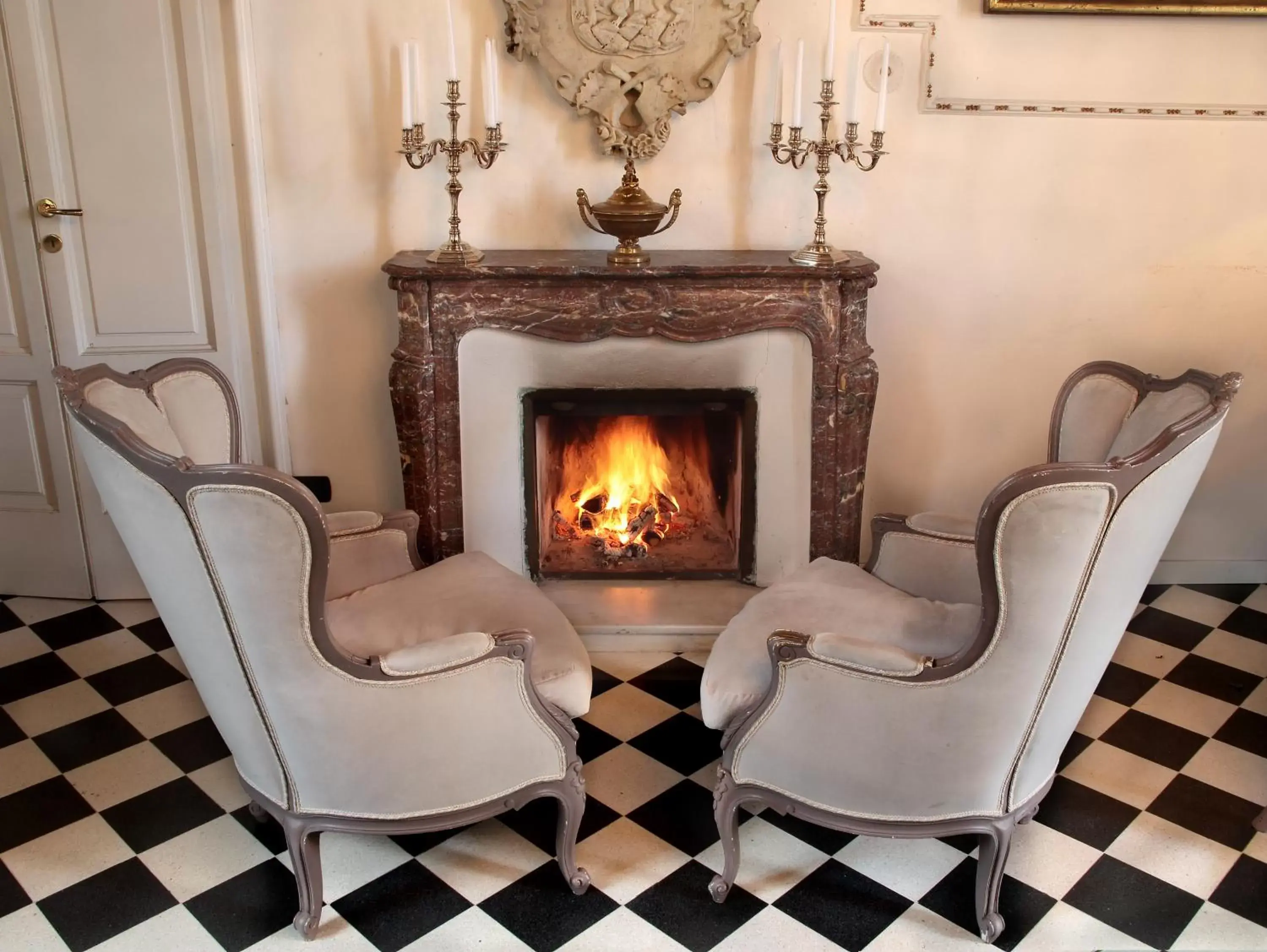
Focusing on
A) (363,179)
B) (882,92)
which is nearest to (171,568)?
(363,179)

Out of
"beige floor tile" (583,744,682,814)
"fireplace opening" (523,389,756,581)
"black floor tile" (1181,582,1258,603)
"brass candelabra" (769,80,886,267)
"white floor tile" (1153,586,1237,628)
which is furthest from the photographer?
"black floor tile" (1181,582,1258,603)

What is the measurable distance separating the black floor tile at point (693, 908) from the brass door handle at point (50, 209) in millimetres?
2258

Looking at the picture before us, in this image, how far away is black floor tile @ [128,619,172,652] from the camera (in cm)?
309

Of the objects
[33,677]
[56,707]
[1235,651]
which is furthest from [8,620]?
[1235,651]

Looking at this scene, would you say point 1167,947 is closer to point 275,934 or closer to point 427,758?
point 427,758

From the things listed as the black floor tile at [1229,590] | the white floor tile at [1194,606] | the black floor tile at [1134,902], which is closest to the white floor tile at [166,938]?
the black floor tile at [1134,902]

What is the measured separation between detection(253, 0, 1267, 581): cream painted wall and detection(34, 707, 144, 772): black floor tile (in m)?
0.89

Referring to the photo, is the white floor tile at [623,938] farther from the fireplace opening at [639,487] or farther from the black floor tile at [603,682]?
the fireplace opening at [639,487]

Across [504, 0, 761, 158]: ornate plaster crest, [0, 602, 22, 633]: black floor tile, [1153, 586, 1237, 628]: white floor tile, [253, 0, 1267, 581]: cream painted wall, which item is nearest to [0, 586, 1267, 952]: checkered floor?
[0, 602, 22, 633]: black floor tile

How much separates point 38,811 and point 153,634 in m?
0.82

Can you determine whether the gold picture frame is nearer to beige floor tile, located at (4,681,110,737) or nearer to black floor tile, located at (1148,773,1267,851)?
black floor tile, located at (1148,773,1267,851)

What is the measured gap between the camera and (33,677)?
2.92 m

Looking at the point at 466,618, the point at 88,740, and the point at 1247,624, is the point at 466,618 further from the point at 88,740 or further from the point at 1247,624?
the point at 1247,624

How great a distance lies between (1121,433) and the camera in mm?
2156
